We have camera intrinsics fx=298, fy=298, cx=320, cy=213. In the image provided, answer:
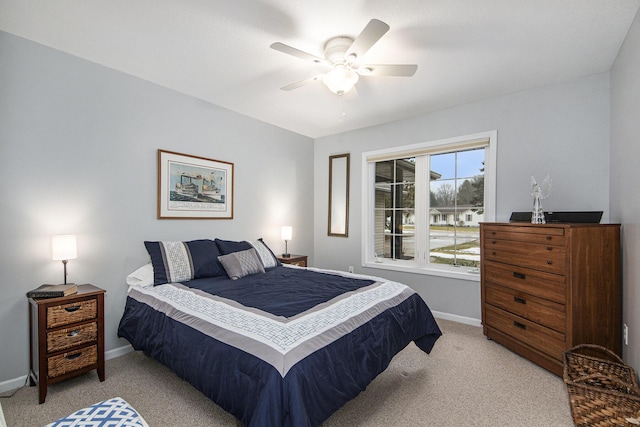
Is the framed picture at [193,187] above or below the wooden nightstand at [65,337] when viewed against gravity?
above

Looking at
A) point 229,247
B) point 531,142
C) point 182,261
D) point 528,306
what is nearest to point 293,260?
point 229,247

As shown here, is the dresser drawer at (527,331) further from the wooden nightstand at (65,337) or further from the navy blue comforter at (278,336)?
the wooden nightstand at (65,337)

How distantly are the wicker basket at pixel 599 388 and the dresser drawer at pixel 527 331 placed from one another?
131mm

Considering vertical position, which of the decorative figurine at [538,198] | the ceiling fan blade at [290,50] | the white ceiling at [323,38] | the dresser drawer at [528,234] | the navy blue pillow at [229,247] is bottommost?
the navy blue pillow at [229,247]

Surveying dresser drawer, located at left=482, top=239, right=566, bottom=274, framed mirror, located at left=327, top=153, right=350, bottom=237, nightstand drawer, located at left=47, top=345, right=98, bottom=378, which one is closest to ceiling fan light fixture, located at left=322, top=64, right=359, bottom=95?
dresser drawer, located at left=482, top=239, right=566, bottom=274

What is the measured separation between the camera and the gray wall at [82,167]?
7.31 ft

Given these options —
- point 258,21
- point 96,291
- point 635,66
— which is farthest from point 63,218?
point 635,66

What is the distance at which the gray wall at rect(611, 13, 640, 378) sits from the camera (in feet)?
6.52

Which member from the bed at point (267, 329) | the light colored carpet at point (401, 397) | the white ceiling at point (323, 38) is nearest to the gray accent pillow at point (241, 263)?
the bed at point (267, 329)

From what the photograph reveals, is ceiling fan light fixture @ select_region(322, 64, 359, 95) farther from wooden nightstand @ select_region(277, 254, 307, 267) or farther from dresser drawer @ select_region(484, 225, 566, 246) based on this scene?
wooden nightstand @ select_region(277, 254, 307, 267)

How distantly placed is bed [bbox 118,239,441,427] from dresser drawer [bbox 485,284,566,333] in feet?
2.61

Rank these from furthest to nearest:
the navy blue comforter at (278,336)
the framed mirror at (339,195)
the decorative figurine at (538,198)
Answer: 1. the framed mirror at (339,195)
2. the decorative figurine at (538,198)
3. the navy blue comforter at (278,336)

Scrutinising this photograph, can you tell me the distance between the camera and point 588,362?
2094 mm

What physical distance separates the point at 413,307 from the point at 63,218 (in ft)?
9.76
